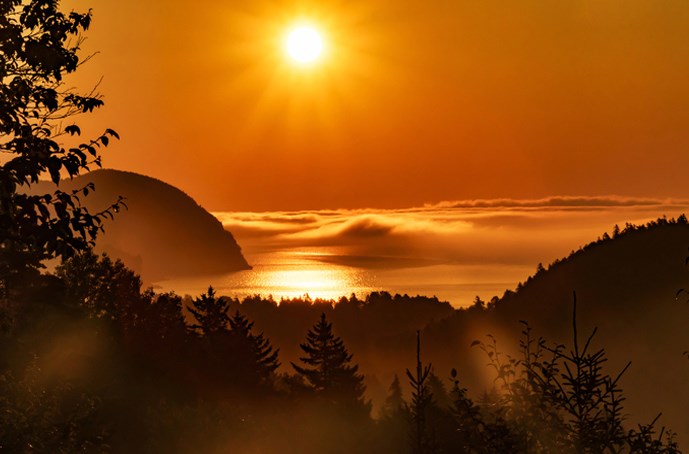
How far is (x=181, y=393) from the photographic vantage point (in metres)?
74.1

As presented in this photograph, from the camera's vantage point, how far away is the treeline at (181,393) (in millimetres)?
12688

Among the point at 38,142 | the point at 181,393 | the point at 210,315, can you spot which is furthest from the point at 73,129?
the point at 210,315

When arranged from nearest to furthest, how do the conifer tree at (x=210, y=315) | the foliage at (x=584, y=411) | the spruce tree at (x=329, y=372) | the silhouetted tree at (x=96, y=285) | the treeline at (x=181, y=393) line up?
the foliage at (x=584, y=411), the treeline at (x=181, y=393), the silhouetted tree at (x=96, y=285), the conifer tree at (x=210, y=315), the spruce tree at (x=329, y=372)

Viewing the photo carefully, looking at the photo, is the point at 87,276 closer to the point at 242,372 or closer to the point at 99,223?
the point at 242,372

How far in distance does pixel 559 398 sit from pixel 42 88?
30.9ft

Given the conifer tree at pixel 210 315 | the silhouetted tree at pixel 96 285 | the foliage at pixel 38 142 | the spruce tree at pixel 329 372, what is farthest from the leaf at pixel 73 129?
the spruce tree at pixel 329 372

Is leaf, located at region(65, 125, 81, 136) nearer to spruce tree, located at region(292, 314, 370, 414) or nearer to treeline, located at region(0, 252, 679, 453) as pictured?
treeline, located at region(0, 252, 679, 453)

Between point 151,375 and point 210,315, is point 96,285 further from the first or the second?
point 151,375

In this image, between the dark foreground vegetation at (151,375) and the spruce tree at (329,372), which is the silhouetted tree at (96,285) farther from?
the spruce tree at (329,372)

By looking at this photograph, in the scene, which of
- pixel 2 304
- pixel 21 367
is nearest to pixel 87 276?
pixel 21 367

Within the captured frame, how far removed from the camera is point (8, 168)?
13.3 meters

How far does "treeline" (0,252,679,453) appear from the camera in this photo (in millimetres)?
12688

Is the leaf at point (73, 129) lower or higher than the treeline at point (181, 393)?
higher

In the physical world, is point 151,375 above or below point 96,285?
below
